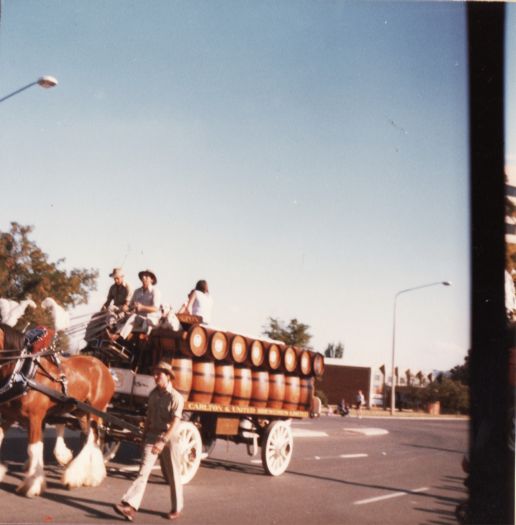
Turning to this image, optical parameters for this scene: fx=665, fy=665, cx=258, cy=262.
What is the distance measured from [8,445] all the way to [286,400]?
5.29 metres

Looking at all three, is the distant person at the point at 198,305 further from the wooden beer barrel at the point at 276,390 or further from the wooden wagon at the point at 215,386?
the wooden beer barrel at the point at 276,390

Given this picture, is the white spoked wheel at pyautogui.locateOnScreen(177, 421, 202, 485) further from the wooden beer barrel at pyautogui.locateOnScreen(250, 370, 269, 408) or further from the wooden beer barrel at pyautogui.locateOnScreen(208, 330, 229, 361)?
the wooden beer barrel at pyautogui.locateOnScreen(250, 370, 269, 408)

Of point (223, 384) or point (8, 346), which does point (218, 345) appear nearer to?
point (223, 384)

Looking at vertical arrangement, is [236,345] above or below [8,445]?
above

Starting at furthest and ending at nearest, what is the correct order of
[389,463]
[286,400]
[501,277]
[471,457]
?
[389,463] < [286,400] < [501,277] < [471,457]

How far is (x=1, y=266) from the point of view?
81.0 feet

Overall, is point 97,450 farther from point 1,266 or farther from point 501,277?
point 1,266

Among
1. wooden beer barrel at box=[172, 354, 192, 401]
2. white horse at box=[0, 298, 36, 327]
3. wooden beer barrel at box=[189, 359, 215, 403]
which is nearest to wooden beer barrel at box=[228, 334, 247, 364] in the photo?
wooden beer barrel at box=[189, 359, 215, 403]

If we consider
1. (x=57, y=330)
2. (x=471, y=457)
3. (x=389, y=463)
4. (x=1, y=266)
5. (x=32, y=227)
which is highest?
(x=32, y=227)

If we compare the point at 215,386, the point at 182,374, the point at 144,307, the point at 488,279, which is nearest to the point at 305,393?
the point at 215,386

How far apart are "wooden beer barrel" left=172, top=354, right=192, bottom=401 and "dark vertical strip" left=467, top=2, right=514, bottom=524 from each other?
4.28 metres

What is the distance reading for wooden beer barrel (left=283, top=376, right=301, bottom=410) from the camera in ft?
38.9

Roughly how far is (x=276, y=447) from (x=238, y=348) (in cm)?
212

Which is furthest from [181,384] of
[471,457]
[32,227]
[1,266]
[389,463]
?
[32,227]
